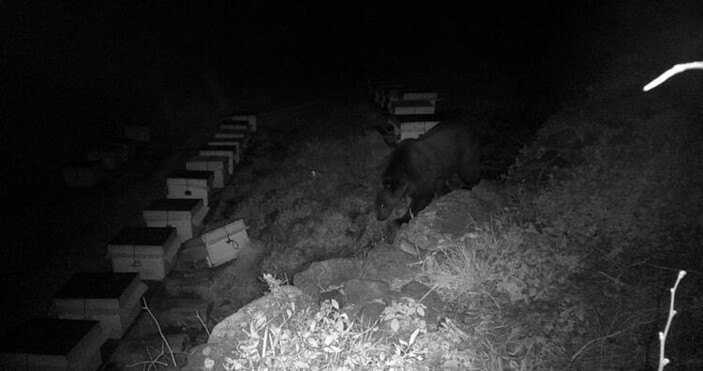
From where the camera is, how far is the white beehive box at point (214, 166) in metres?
8.69

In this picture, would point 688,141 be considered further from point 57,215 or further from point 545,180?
point 57,215

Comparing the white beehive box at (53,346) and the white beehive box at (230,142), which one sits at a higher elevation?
the white beehive box at (230,142)

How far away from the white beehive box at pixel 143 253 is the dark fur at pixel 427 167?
294cm

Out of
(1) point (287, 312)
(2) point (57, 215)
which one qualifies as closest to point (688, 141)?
(1) point (287, 312)

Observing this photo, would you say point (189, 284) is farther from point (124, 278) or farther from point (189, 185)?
point (189, 185)

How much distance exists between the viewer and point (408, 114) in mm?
8281

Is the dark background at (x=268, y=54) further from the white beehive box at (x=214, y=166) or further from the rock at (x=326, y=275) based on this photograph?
the rock at (x=326, y=275)

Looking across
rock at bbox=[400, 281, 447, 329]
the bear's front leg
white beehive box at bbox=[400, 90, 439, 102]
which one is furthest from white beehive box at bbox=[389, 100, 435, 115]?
rock at bbox=[400, 281, 447, 329]

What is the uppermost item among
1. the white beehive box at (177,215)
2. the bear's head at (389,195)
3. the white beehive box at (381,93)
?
the white beehive box at (381,93)

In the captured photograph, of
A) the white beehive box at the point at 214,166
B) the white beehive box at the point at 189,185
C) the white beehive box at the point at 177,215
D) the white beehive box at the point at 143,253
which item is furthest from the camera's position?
the white beehive box at the point at 214,166

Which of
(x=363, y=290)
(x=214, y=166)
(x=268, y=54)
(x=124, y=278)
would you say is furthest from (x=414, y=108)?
(x=268, y=54)

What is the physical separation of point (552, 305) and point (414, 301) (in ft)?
2.73

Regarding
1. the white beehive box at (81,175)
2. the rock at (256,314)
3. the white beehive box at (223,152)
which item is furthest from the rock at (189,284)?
the white beehive box at (81,175)

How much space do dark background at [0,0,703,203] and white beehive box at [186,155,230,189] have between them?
12.1ft
